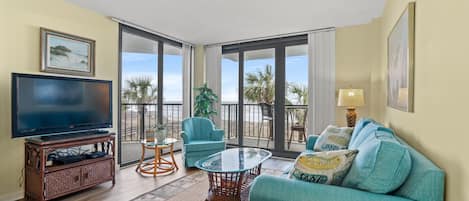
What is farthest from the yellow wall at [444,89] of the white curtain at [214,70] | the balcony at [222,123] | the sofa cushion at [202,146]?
the white curtain at [214,70]

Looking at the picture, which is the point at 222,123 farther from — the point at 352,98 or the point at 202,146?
the point at 352,98

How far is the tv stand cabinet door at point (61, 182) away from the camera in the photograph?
2.58 metres

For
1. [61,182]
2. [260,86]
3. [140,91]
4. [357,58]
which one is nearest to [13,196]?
[61,182]

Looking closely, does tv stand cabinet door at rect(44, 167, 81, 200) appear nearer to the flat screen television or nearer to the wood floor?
the wood floor

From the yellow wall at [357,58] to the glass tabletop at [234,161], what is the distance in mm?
1890

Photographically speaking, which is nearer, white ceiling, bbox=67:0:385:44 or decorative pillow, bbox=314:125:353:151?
decorative pillow, bbox=314:125:353:151

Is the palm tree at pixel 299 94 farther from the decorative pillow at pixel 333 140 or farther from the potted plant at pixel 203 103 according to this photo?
the decorative pillow at pixel 333 140

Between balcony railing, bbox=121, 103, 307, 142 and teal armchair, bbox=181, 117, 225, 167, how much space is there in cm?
97

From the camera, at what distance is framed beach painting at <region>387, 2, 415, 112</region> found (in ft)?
6.19

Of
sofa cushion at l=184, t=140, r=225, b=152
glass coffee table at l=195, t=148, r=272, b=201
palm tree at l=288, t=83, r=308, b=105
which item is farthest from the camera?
palm tree at l=288, t=83, r=308, b=105

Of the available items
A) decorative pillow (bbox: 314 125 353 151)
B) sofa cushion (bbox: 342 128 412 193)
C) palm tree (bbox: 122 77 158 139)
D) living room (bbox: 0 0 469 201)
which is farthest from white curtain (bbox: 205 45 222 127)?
sofa cushion (bbox: 342 128 412 193)

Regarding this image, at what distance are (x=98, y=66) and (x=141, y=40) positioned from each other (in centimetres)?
137

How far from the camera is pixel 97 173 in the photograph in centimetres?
303

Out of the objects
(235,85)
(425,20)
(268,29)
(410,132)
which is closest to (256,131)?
(235,85)
